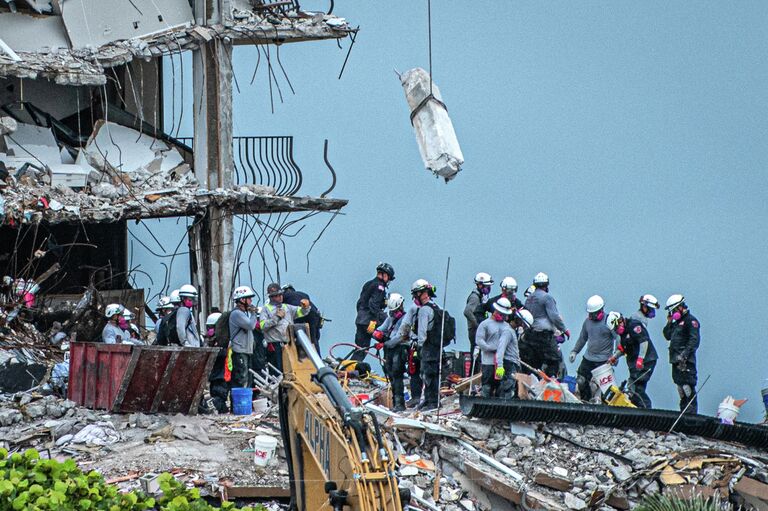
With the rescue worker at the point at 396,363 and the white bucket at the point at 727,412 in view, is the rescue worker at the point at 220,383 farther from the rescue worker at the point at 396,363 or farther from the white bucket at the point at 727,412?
the white bucket at the point at 727,412

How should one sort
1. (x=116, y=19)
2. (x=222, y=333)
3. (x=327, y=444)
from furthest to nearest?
1. (x=116, y=19)
2. (x=222, y=333)
3. (x=327, y=444)

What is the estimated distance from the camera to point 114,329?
2036 cm

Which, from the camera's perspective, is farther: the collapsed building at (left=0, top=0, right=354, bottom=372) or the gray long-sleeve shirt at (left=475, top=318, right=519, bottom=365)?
the collapsed building at (left=0, top=0, right=354, bottom=372)

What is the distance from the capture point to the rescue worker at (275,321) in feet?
67.9

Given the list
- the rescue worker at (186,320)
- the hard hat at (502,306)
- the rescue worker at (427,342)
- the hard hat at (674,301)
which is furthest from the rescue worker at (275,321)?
the hard hat at (674,301)

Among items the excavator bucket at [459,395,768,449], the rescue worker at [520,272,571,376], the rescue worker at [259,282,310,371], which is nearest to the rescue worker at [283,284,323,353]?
the rescue worker at [259,282,310,371]

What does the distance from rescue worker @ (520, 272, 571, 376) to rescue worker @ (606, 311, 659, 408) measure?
0.87m

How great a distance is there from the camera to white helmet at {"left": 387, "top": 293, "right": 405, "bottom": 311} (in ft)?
66.9

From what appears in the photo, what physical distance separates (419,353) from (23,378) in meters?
5.87

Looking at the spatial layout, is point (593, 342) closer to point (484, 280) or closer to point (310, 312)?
point (484, 280)

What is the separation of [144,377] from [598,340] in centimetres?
672

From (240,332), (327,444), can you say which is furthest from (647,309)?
(327,444)

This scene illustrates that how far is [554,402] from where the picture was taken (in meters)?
17.8

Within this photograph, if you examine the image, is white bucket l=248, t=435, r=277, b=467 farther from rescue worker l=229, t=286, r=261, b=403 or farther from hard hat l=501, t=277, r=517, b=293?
hard hat l=501, t=277, r=517, b=293
